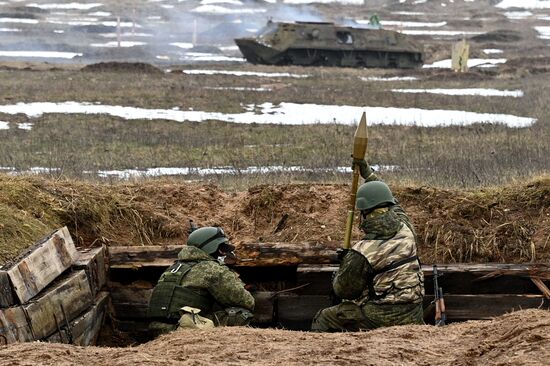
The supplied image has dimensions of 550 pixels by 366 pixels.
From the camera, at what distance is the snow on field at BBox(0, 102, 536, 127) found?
2070cm

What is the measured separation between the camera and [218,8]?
217 feet

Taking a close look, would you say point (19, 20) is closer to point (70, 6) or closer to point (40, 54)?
point (70, 6)

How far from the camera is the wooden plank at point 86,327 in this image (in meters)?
7.75

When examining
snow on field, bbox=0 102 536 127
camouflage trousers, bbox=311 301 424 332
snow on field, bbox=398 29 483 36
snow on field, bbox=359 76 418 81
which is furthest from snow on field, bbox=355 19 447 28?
camouflage trousers, bbox=311 301 424 332

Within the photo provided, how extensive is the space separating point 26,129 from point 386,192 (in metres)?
13.1

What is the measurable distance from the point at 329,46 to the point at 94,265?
30.3 meters

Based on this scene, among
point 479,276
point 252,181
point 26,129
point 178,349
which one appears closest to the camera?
point 178,349

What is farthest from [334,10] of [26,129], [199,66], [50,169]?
[50,169]

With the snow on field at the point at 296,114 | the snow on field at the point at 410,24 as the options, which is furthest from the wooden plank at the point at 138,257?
the snow on field at the point at 410,24

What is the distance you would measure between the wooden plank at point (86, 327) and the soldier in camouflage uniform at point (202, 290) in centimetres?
68

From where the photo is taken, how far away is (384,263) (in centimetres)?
732

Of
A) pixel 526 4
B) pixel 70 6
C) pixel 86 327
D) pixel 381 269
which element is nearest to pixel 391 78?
pixel 86 327

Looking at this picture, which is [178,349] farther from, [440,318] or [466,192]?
[466,192]

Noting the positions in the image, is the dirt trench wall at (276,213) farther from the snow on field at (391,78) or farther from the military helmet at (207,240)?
the snow on field at (391,78)
